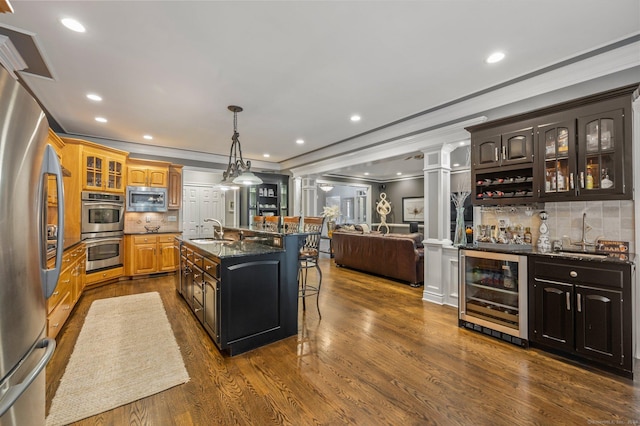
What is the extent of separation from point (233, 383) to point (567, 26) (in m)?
3.87

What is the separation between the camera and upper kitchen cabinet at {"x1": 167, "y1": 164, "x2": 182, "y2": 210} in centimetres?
602

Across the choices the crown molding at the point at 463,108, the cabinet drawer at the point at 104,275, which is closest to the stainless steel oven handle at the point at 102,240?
the cabinet drawer at the point at 104,275

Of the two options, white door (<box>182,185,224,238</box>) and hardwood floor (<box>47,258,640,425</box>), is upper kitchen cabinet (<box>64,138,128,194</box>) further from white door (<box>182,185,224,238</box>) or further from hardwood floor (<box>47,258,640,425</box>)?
hardwood floor (<box>47,258,640,425</box>)

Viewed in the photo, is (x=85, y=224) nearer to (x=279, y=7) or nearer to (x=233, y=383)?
(x=233, y=383)

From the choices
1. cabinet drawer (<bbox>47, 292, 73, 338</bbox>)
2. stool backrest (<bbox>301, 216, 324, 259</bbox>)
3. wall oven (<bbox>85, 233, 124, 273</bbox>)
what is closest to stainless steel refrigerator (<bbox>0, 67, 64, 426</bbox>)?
cabinet drawer (<bbox>47, 292, 73, 338</bbox>)

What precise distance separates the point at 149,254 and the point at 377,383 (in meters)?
5.11

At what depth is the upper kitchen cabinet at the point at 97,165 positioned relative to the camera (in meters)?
4.52

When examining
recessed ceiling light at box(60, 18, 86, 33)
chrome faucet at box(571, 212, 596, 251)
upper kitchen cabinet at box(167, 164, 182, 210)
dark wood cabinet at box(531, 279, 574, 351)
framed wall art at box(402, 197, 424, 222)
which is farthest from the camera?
framed wall art at box(402, 197, 424, 222)

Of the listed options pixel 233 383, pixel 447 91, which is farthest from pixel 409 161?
pixel 233 383

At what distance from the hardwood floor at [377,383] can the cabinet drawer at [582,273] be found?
74 centimetres

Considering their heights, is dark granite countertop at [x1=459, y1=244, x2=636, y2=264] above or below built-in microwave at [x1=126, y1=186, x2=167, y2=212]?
below

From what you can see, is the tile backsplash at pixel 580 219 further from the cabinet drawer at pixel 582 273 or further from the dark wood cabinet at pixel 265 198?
the dark wood cabinet at pixel 265 198

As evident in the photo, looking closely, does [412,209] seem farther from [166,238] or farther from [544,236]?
[166,238]

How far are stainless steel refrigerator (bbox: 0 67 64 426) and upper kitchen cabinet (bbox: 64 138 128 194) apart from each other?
441 cm
